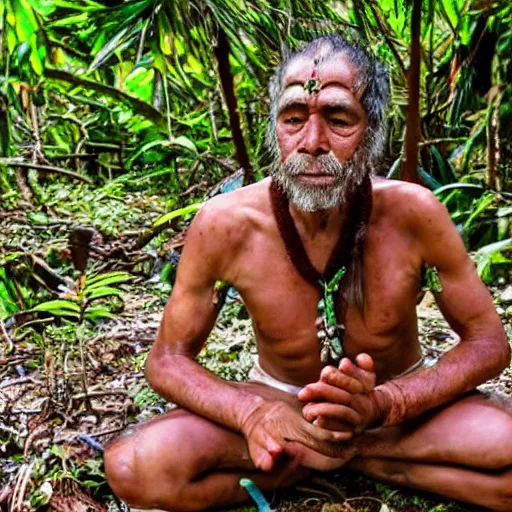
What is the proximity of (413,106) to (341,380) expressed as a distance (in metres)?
2.17

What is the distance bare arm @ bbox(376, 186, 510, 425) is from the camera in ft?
6.89

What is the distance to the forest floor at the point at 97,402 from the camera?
2.29m

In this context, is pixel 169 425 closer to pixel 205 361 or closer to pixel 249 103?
pixel 205 361

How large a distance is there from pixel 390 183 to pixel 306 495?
99cm

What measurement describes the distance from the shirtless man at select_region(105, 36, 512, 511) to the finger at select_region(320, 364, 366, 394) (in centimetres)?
19

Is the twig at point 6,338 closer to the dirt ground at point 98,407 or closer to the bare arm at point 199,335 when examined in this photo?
the dirt ground at point 98,407

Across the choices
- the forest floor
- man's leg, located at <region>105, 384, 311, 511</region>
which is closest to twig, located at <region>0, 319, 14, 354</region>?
the forest floor

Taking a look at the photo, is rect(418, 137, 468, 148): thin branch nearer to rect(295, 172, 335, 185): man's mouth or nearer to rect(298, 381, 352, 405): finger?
rect(295, 172, 335, 185): man's mouth

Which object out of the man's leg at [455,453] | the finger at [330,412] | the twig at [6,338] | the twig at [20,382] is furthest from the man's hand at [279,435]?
the twig at [6,338]

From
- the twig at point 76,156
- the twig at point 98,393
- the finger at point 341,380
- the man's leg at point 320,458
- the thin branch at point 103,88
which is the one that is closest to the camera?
the finger at point 341,380

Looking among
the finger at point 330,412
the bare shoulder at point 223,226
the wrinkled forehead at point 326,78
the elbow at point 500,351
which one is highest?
the wrinkled forehead at point 326,78

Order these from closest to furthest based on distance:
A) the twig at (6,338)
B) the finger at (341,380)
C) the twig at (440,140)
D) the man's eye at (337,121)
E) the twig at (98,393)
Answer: the finger at (341,380) → the man's eye at (337,121) → the twig at (98,393) → the twig at (6,338) → the twig at (440,140)

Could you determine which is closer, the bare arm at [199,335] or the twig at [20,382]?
the bare arm at [199,335]

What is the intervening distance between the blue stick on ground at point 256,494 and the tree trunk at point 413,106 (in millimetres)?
2079
